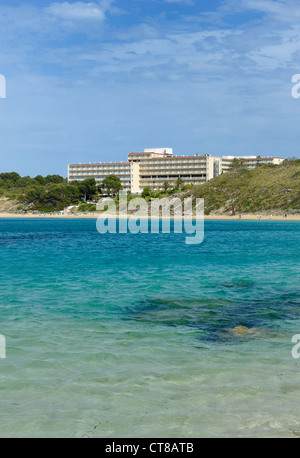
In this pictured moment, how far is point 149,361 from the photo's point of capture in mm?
11414

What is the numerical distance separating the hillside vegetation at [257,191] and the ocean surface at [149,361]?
12589 centimetres

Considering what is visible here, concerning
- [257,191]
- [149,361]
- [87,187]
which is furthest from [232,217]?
[149,361]

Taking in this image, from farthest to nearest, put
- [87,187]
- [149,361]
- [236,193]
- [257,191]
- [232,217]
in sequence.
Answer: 1. [87,187]
2. [236,193]
3. [257,191]
4. [232,217]
5. [149,361]

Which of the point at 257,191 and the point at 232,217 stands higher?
the point at 257,191

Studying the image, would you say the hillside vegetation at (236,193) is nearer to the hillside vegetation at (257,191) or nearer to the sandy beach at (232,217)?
the hillside vegetation at (257,191)

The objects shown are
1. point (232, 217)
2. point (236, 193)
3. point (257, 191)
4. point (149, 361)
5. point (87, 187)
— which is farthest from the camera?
point (87, 187)

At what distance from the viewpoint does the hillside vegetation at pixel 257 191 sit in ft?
485

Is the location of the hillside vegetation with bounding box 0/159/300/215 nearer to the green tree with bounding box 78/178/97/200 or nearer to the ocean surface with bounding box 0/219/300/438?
the green tree with bounding box 78/178/97/200

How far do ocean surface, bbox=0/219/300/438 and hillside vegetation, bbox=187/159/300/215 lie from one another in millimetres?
125895

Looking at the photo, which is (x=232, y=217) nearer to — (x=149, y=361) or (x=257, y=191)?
(x=257, y=191)

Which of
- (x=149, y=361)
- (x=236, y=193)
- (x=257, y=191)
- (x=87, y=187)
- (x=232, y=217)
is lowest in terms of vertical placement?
(x=149, y=361)

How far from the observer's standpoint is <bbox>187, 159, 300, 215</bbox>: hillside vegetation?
147750mm

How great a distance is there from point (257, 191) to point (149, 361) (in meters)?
154
